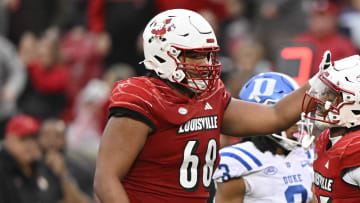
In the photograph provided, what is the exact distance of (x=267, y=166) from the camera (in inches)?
168

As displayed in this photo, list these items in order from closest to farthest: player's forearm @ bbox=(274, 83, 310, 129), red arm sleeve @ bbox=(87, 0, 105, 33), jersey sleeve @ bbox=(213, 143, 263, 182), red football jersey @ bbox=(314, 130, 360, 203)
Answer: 1. red football jersey @ bbox=(314, 130, 360, 203)
2. player's forearm @ bbox=(274, 83, 310, 129)
3. jersey sleeve @ bbox=(213, 143, 263, 182)
4. red arm sleeve @ bbox=(87, 0, 105, 33)

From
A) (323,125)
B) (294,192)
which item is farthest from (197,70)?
A: (294,192)

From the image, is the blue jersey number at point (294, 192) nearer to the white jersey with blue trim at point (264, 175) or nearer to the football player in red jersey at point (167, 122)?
the white jersey with blue trim at point (264, 175)

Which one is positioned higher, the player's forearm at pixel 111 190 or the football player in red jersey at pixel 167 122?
the football player in red jersey at pixel 167 122

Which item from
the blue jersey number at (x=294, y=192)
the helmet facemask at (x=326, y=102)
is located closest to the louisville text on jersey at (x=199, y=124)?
the helmet facemask at (x=326, y=102)

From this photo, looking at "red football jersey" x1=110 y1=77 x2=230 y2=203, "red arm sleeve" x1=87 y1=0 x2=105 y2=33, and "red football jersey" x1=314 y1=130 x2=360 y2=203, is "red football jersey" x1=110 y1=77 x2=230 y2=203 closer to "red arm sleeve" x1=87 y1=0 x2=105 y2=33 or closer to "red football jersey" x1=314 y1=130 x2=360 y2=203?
"red football jersey" x1=314 y1=130 x2=360 y2=203

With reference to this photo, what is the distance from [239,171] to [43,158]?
3474 millimetres

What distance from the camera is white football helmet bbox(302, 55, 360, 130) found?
358cm

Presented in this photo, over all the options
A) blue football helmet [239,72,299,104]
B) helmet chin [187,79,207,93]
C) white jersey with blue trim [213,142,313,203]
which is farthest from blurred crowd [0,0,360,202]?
helmet chin [187,79,207,93]

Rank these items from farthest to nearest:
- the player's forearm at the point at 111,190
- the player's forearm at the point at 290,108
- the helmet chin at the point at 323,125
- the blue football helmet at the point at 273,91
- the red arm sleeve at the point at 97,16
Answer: the red arm sleeve at the point at 97,16
the blue football helmet at the point at 273,91
the player's forearm at the point at 290,108
the helmet chin at the point at 323,125
the player's forearm at the point at 111,190

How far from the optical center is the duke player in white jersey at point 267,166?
13.8 feet

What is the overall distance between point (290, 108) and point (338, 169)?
0.41 metres

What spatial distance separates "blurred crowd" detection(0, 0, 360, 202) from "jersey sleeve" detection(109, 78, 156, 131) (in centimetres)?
365

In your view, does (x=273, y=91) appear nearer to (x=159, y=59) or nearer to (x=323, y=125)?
(x=323, y=125)
